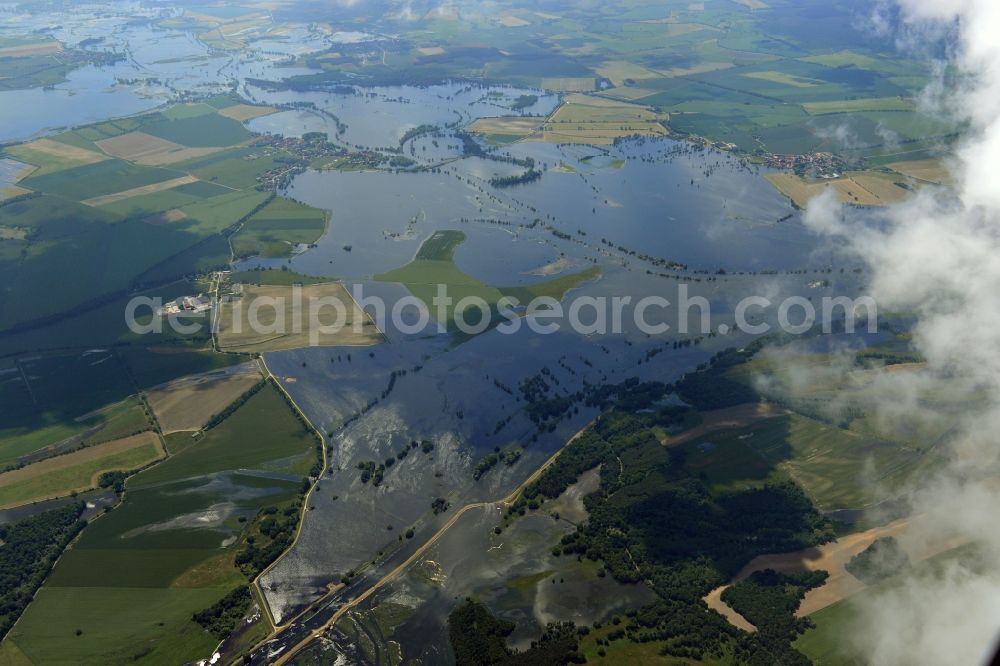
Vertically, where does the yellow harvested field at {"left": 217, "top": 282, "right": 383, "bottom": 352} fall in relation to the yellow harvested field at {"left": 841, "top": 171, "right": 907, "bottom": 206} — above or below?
below

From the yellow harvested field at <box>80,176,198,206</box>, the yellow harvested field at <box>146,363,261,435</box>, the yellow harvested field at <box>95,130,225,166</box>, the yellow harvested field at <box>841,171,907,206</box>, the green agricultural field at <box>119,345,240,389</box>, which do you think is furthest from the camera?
the yellow harvested field at <box>95,130,225,166</box>

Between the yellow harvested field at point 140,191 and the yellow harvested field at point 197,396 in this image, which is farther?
the yellow harvested field at point 140,191

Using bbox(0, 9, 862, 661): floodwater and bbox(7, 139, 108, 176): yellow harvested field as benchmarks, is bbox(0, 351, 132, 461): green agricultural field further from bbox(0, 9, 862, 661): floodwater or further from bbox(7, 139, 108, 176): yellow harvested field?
bbox(7, 139, 108, 176): yellow harvested field

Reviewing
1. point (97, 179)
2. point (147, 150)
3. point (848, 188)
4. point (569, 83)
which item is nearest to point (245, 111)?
point (147, 150)

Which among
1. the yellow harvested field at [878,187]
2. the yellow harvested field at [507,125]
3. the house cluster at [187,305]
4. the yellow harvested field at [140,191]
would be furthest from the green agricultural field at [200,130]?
the yellow harvested field at [878,187]

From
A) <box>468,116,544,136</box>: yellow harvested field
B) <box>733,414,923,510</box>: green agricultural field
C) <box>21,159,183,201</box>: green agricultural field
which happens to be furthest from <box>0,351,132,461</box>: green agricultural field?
<box>468,116,544,136</box>: yellow harvested field

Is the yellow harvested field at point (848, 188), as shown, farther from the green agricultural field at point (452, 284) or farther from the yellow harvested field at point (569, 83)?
the yellow harvested field at point (569, 83)
